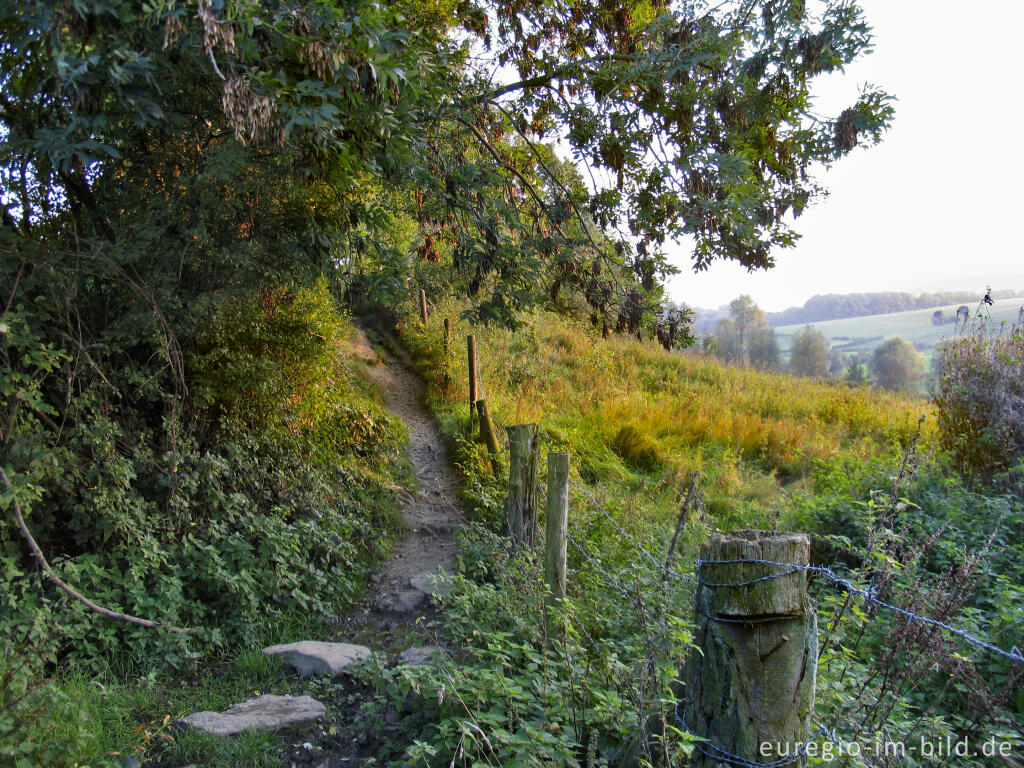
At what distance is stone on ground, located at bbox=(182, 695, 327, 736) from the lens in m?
3.30

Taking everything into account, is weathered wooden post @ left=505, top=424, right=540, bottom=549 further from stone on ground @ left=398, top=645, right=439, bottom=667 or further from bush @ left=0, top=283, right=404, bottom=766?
bush @ left=0, top=283, right=404, bottom=766

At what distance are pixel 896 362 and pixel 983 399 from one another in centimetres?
1470

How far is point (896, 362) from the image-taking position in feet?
66.7

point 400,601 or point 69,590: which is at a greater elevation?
point 69,590

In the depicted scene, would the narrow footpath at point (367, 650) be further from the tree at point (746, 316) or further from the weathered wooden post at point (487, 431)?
the tree at point (746, 316)

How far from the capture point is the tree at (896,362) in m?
18.3

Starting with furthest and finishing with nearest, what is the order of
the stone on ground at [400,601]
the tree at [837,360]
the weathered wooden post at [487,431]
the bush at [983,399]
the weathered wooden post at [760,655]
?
1. the tree at [837,360]
2. the weathered wooden post at [487,431]
3. the bush at [983,399]
4. the stone on ground at [400,601]
5. the weathered wooden post at [760,655]

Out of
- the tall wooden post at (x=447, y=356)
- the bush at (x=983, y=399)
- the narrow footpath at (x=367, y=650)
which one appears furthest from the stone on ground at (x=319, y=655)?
the tall wooden post at (x=447, y=356)

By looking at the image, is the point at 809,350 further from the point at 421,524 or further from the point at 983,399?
the point at 421,524

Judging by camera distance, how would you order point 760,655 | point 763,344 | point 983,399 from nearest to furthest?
point 760,655 < point 983,399 < point 763,344

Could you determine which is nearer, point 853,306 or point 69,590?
point 69,590

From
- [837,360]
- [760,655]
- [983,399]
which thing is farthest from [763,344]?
[760,655]

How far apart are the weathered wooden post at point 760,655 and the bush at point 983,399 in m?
6.84

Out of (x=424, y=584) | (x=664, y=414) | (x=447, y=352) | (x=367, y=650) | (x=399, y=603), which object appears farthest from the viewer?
(x=447, y=352)
